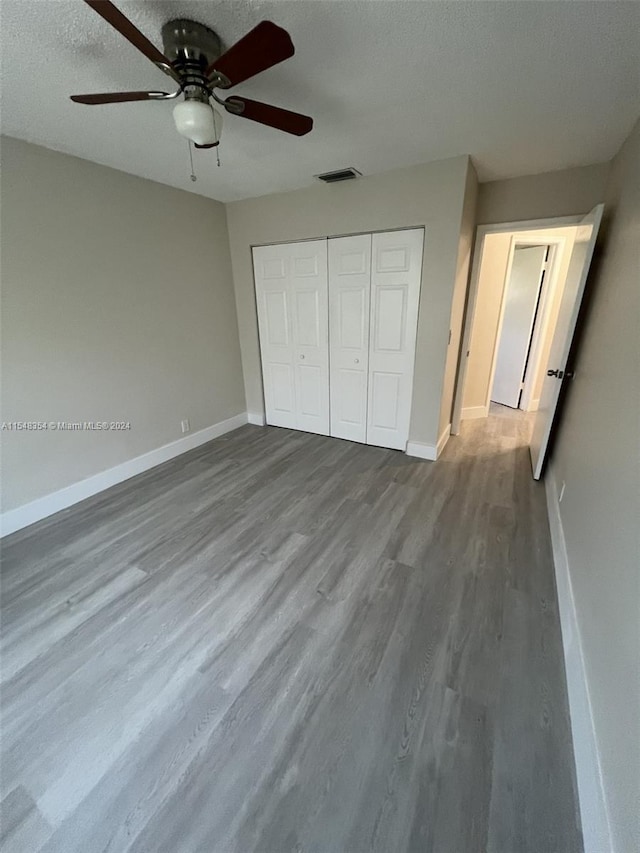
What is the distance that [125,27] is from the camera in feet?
3.33

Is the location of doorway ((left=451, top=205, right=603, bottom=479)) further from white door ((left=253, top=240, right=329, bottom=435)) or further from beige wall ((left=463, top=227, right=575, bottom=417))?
white door ((left=253, top=240, right=329, bottom=435))

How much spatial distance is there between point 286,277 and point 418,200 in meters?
1.42

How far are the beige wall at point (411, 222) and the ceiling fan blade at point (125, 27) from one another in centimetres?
194

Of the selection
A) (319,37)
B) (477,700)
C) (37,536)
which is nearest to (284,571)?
(477,700)

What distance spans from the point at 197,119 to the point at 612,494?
220 cm

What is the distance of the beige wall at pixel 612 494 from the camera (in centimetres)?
92

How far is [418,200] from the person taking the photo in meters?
2.65

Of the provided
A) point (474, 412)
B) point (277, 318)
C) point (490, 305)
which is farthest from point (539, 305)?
point (277, 318)

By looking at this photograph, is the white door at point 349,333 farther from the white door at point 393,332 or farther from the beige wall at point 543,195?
the beige wall at point 543,195

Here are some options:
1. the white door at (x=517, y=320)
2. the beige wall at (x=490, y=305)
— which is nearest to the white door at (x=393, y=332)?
the beige wall at (x=490, y=305)

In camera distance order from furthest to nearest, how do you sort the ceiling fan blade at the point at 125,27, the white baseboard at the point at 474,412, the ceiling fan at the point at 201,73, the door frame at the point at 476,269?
the white baseboard at the point at 474,412
the door frame at the point at 476,269
the ceiling fan at the point at 201,73
the ceiling fan blade at the point at 125,27

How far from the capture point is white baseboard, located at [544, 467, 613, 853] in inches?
36.7

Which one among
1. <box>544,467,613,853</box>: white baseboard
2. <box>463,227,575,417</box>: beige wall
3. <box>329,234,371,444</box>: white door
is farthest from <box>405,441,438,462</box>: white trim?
<box>544,467,613,853</box>: white baseboard

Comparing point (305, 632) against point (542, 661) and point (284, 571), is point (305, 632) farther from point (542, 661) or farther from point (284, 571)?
point (542, 661)
